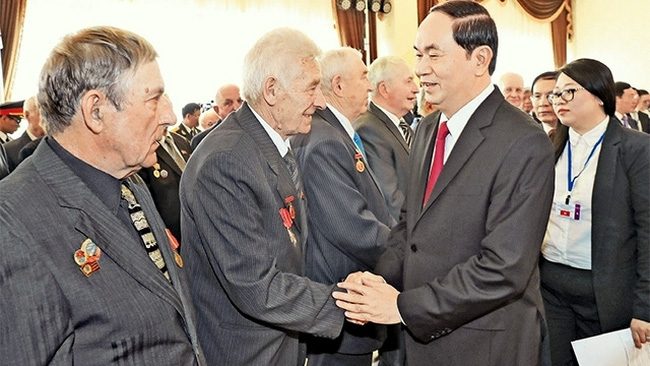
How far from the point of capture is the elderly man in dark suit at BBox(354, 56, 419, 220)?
330 cm

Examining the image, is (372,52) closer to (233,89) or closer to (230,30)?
(230,30)

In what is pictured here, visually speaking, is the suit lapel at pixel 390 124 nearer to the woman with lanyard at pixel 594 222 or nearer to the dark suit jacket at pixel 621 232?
the woman with lanyard at pixel 594 222

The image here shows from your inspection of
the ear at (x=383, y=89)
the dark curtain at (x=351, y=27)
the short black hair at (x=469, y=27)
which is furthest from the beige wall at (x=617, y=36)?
the short black hair at (x=469, y=27)

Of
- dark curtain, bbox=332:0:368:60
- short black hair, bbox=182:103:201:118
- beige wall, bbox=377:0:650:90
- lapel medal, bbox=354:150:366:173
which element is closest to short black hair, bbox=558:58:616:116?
lapel medal, bbox=354:150:366:173

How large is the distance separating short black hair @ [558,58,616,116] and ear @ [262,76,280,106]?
4.59ft

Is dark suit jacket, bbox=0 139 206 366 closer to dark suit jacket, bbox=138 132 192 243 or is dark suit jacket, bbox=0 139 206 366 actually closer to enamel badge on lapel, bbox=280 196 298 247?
enamel badge on lapel, bbox=280 196 298 247

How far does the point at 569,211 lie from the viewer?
8.34 feet

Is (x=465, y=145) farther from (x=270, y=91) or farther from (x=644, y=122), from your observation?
(x=644, y=122)

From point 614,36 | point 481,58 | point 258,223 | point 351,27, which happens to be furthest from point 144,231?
point 614,36

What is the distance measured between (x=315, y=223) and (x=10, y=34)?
6.78 meters

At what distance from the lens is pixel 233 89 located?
5.89 meters

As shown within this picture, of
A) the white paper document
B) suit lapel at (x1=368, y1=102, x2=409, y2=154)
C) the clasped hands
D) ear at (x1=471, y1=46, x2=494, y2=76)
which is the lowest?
the white paper document

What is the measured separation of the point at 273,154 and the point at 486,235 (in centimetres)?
73

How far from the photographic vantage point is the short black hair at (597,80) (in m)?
2.58
